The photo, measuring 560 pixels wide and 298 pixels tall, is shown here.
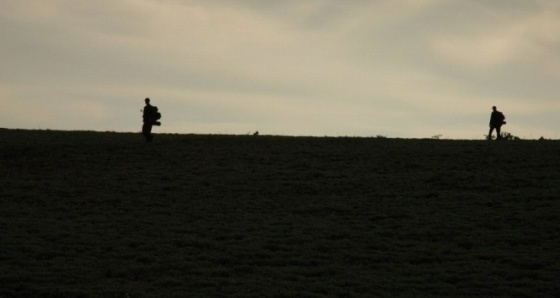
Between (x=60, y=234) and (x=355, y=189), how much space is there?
12.0 m

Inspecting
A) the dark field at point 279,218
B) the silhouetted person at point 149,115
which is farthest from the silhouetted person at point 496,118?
the silhouetted person at point 149,115

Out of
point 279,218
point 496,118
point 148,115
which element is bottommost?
point 279,218

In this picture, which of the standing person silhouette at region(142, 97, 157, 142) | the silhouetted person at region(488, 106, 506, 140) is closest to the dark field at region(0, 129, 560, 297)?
the silhouetted person at region(488, 106, 506, 140)

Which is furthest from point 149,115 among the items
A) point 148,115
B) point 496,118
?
point 496,118

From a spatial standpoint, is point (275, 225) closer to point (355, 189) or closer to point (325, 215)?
point (325, 215)

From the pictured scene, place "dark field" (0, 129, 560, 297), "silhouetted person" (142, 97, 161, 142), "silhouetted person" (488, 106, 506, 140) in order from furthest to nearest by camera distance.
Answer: "silhouetted person" (488, 106, 506, 140), "silhouetted person" (142, 97, 161, 142), "dark field" (0, 129, 560, 297)

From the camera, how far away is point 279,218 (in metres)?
28.0

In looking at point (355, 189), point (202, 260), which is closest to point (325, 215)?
point (355, 189)

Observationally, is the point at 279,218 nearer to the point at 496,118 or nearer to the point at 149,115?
the point at 149,115

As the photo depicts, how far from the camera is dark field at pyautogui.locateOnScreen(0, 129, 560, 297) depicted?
2038 centimetres

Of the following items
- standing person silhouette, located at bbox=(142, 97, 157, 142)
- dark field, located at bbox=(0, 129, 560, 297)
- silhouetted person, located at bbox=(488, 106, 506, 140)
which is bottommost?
dark field, located at bbox=(0, 129, 560, 297)

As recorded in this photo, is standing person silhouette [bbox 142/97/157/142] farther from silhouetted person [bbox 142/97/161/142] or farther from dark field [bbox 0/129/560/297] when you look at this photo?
dark field [bbox 0/129/560/297]

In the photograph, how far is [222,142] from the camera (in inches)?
1746

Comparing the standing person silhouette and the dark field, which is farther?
the standing person silhouette
